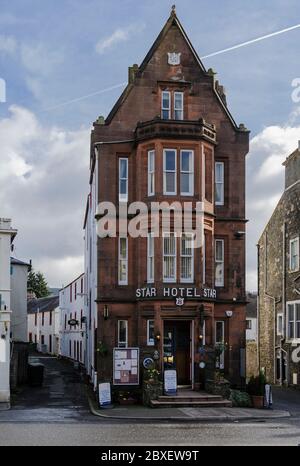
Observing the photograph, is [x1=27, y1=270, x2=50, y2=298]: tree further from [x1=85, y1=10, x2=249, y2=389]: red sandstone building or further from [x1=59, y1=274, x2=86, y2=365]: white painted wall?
[x1=85, y1=10, x2=249, y2=389]: red sandstone building

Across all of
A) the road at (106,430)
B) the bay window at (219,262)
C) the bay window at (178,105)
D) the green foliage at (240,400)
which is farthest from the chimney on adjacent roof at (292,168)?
the green foliage at (240,400)

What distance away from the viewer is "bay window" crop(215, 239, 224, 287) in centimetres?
3369

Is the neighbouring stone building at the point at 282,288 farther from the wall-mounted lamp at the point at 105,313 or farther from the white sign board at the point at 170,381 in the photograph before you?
the wall-mounted lamp at the point at 105,313

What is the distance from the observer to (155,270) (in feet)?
104

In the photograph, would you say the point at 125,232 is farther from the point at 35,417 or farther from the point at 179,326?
the point at 35,417

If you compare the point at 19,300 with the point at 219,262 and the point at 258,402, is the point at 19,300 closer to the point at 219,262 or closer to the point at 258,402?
the point at 219,262

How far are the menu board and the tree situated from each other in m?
87.9

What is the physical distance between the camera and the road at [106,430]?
19.4 m

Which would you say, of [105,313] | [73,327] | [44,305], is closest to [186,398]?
[105,313]

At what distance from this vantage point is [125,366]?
3095 centimetres

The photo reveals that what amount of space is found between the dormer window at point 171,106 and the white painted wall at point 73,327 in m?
16.8

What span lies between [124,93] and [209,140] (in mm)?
4446

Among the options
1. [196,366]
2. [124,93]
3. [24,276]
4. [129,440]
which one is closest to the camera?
[129,440]
